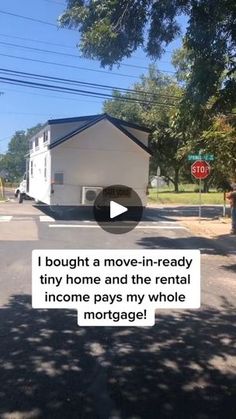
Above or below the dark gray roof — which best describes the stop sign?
below

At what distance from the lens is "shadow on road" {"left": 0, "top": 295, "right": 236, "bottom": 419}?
4.68m

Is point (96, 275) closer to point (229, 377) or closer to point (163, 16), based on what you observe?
point (229, 377)

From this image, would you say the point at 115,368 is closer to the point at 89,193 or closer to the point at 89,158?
the point at 89,193

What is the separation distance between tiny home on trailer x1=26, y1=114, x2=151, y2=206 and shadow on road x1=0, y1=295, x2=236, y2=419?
12017 mm

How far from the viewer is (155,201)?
39469 millimetres

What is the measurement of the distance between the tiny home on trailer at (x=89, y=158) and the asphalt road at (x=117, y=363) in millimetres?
9810

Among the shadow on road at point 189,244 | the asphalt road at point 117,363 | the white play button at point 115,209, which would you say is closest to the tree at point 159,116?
the shadow on road at point 189,244

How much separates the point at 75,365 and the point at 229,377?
145 centimetres

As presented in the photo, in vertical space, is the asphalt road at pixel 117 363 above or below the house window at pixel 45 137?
below

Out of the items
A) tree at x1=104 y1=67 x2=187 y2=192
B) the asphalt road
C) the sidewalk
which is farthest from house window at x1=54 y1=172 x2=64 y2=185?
tree at x1=104 y1=67 x2=187 y2=192

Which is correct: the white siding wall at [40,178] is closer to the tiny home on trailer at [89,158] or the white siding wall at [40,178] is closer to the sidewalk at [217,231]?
the tiny home on trailer at [89,158]

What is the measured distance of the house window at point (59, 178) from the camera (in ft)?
64.2

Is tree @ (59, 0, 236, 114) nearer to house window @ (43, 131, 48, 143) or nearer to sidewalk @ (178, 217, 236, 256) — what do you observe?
sidewalk @ (178, 217, 236, 256)

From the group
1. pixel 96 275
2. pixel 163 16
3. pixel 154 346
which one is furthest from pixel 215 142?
pixel 96 275
